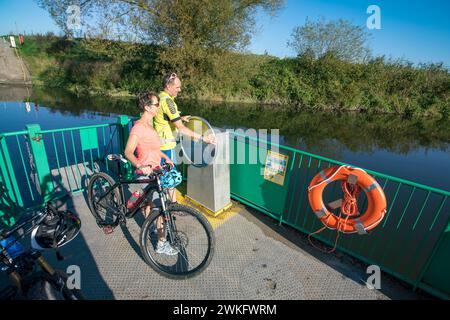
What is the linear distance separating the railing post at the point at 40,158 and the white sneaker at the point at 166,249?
2.09 meters

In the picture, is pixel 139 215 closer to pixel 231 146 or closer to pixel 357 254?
pixel 231 146

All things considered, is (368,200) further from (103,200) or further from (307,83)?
(307,83)

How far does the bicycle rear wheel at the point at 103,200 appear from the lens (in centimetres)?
296

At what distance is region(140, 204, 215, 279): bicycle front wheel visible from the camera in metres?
2.41

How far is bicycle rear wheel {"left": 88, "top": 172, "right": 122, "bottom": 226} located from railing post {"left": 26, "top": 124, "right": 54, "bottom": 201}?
0.68 metres

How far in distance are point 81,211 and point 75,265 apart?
1117 mm

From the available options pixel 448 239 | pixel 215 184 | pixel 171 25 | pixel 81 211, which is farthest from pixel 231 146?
pixel 171 25

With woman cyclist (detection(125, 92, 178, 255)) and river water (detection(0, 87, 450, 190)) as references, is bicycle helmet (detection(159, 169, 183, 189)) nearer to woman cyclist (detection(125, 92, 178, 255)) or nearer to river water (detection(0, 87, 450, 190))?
woman cyclist (detection(125, 92, 178, 255))

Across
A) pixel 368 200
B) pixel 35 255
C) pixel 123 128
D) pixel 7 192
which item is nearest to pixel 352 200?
pixel 368 200

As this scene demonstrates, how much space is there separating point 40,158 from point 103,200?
1.15 m

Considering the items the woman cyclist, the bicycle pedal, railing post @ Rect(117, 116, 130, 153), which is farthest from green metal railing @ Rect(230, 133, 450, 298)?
railing post @ Rect(117, 116, 130, 153)

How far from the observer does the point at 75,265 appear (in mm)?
2521

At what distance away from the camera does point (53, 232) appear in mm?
2006
